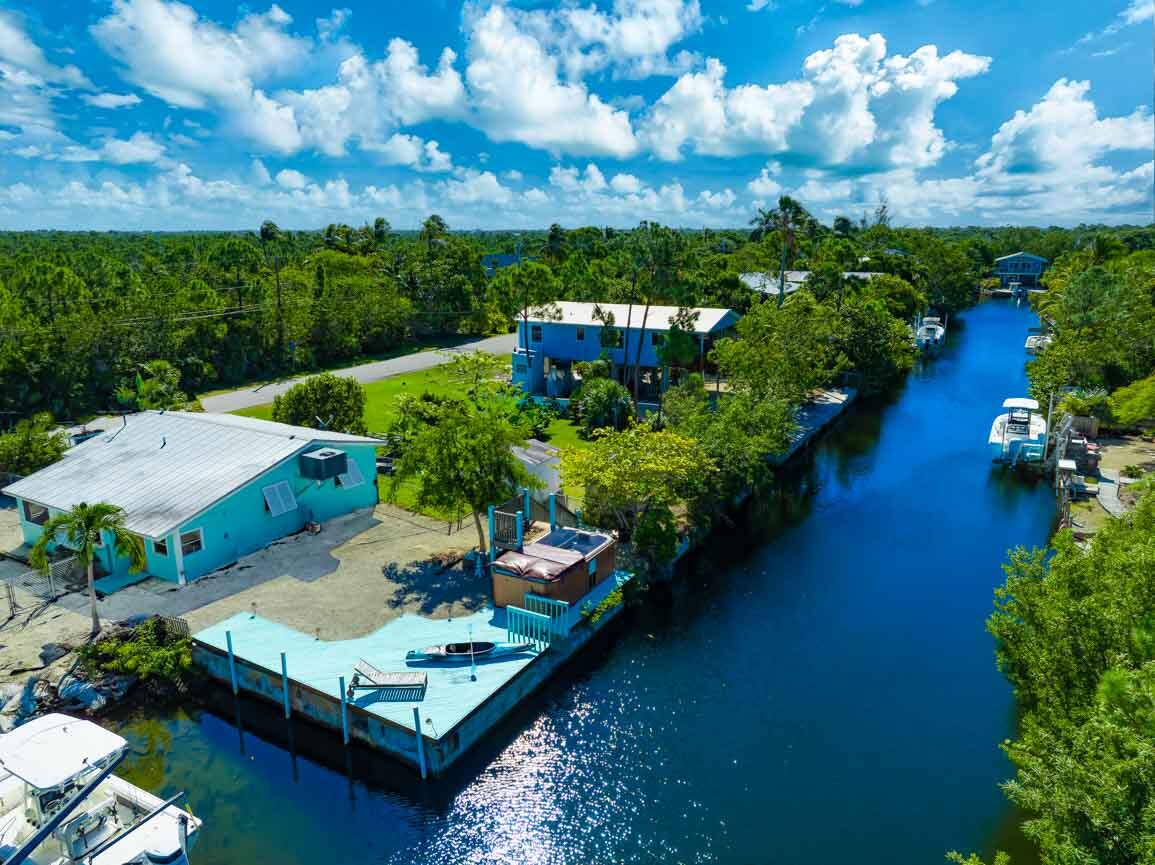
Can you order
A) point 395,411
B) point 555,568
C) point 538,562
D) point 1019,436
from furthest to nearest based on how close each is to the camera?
point 1019,436 < point 395,411 < point 538,562 < point 555,568

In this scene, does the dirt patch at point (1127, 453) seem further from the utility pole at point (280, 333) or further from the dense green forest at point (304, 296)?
the utility pole at point (280, 333)

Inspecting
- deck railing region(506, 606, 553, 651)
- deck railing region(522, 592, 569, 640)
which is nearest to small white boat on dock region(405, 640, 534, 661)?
deck railing region(506, 606, 553, 651)

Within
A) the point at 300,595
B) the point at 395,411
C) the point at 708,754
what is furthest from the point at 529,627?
the point at 395,411

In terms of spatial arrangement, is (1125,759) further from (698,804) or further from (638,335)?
(638,335)

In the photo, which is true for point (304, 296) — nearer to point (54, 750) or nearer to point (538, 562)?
point (538, 562)

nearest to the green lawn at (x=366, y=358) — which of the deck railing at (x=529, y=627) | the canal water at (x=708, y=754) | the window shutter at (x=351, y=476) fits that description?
the window shutter at (x=351, y=476)

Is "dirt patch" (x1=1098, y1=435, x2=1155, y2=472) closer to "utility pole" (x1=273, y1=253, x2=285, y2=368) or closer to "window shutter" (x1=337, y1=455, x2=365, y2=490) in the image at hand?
"window shutter" (x1=337, y1=455, x2=365, y2=490)
